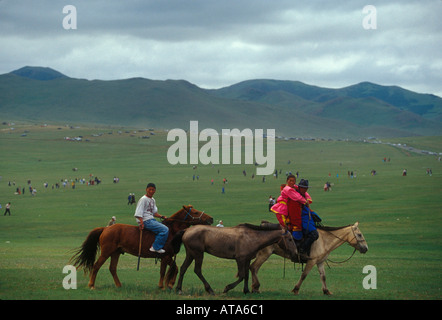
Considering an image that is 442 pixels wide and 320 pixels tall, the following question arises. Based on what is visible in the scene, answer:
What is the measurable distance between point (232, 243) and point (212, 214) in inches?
1335

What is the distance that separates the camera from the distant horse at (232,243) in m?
14.3

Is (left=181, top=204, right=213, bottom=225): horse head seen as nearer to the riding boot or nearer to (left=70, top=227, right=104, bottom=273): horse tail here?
(left=70, top=227, right=104, bottom=273): horse tail

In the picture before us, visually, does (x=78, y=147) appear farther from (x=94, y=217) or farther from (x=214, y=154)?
(x=94, y=217)

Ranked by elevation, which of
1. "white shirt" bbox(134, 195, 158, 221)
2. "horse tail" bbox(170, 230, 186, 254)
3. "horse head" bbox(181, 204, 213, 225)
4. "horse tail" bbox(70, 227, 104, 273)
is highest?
"white shirt" bbox(134, 195, 158, 221)

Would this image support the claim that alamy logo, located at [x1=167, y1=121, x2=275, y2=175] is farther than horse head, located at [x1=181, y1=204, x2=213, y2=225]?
Yes

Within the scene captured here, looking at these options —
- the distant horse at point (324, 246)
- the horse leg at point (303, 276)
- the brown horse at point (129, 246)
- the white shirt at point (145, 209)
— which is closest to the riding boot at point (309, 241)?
the distant horse at point (324, 246)

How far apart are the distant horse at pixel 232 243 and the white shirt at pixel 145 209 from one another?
1144mm

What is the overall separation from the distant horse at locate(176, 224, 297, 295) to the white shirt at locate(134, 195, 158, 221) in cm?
114

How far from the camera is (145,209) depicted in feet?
48.4

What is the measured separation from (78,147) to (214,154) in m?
42.5

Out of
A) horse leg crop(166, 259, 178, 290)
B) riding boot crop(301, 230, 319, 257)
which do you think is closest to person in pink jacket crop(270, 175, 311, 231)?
riding boot crop(301, 230, 319, 257)

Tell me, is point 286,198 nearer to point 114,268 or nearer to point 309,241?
point 309,241

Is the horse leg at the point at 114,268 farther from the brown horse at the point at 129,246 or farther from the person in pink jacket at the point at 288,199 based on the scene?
the person in pink jacket at the point at 288,199

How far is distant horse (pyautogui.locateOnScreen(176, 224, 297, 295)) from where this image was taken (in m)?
14.3
